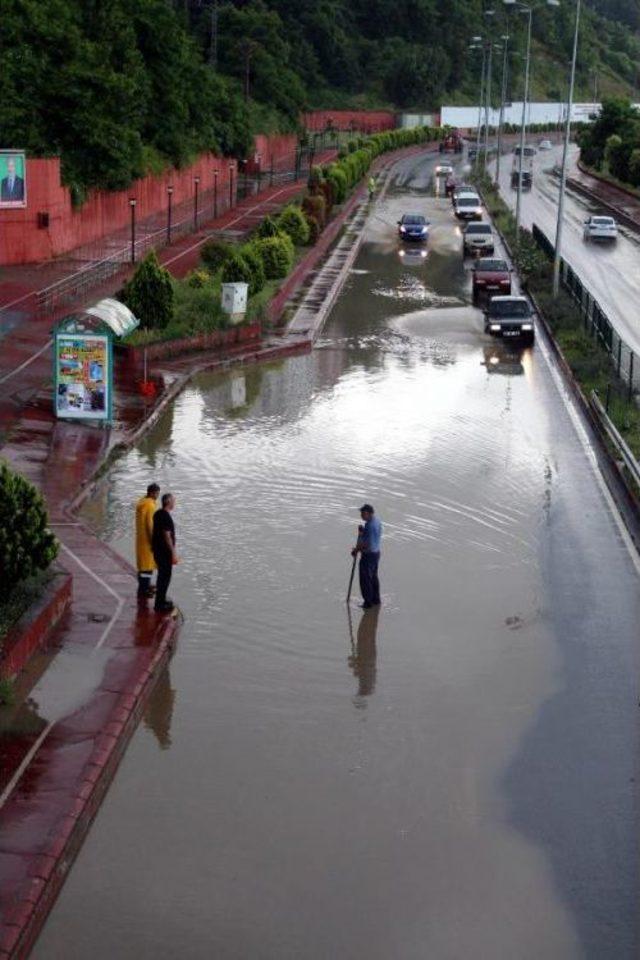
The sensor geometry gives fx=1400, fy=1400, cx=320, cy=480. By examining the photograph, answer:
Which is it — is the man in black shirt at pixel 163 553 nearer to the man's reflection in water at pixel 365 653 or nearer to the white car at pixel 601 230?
the man's reflection in water at pixel 365 653

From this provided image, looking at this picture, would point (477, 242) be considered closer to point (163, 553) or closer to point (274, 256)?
point (274, 256)

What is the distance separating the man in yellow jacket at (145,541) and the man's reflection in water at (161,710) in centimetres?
177

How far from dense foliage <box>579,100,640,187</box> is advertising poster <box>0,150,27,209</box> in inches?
2098

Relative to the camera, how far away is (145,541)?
15.7m

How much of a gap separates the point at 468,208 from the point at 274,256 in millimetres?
26737

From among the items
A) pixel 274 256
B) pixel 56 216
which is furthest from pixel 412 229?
pixel 56 216

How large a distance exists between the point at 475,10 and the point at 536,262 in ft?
418

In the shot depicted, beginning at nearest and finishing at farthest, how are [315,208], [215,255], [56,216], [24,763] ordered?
[24,763]
[215,255]
[56,216]
[315,208]

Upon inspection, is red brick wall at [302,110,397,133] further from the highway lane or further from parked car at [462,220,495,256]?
parked car at [462,220,495,256]

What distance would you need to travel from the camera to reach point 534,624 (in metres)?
15.9

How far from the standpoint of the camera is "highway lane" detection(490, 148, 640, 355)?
139ft

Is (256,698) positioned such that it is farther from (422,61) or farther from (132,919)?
(422,61)

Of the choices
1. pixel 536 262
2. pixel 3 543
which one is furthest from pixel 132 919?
pixel 536 262

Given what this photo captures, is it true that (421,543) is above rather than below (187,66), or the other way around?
below
